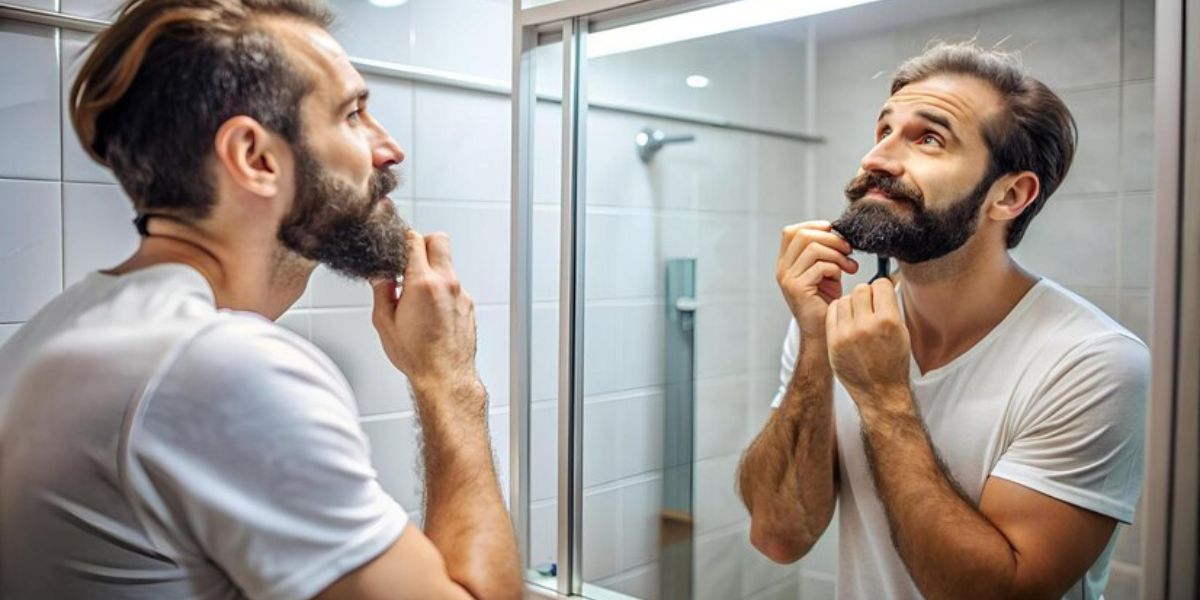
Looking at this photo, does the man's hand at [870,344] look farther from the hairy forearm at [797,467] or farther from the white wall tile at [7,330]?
the white wall tile at [7,330]

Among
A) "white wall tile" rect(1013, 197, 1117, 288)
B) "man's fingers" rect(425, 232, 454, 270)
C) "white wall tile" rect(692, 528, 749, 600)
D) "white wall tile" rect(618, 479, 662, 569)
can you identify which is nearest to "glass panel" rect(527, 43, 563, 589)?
"white wall tile" rect(618, 479, 662, 569)

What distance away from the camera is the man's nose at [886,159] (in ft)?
3.53

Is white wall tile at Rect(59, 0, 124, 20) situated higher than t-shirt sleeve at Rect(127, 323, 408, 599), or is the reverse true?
white wall tile at Rect(59, 0, 124, 20)

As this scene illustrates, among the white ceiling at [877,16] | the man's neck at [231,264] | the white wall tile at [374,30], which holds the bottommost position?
the man's neck at [231,264]

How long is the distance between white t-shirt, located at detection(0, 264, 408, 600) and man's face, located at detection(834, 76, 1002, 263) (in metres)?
0.63

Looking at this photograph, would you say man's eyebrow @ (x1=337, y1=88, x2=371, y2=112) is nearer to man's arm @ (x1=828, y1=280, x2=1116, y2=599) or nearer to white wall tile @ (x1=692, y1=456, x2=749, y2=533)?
man's arm @ (x1=828, y1=280, x2=1116, y2=599)

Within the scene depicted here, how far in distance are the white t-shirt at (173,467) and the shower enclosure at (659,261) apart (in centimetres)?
64

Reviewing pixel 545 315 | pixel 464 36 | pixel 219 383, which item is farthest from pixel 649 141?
pixel 219 383

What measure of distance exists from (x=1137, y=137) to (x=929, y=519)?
0.42m

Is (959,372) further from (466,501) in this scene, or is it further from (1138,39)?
(466,501)

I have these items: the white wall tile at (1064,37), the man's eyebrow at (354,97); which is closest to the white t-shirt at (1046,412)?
the white wall tile at (1064,37)

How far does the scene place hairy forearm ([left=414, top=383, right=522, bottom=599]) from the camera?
868 millimetres

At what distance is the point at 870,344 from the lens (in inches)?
40.6

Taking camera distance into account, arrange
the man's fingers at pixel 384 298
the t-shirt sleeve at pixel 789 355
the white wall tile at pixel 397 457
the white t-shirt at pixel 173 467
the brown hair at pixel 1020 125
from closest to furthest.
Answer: the white t-shirt at pixel 173 467
the brown hair at pixel 1020 125
the man's fingers at pixel 384 298
the t-shirt sleeve at pixel 789 355
the white wall tile at pixel 397 457
